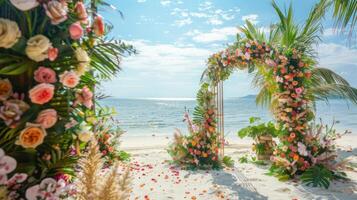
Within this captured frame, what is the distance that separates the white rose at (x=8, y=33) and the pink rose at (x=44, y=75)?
0.20 m

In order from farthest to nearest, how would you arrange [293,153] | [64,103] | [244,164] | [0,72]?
1. [244,164]
2. [293,153]
3. [64,103]
4. [0,72]

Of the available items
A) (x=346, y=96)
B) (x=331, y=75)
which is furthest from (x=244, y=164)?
(x=331, y=75)

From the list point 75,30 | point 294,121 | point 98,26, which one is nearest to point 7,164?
point 75,30

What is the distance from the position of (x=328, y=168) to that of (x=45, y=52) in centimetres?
600

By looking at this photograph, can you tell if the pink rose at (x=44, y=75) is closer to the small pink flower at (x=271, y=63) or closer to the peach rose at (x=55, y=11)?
the peach rose at (x=55, y=11)

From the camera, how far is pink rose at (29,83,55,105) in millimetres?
1588

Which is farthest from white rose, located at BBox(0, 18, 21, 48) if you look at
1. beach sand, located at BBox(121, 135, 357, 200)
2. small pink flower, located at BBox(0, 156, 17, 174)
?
beach sand, located at BBox(121, 135, 357, 200)

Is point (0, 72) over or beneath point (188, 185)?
over

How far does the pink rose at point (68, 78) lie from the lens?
67.9 inches

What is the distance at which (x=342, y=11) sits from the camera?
4594mm

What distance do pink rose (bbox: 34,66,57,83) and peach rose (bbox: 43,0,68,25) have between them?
28cm

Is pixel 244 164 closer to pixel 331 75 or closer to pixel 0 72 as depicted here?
pixel 331 75

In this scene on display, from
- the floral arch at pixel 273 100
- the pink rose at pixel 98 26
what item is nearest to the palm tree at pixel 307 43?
the floral arch at pixel 273 100

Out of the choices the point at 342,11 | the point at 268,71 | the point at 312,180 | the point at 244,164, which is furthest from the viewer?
the point at 244,164
